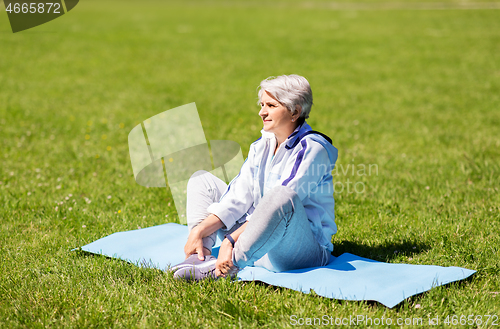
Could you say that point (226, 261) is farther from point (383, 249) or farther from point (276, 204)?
point (383, 249)

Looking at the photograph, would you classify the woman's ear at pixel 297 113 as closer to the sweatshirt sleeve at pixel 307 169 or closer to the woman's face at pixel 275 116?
the woman's face at pixel 275 116

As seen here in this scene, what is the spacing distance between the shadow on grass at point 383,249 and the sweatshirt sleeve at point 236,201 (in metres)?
0.96

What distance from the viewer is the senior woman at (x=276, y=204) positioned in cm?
303

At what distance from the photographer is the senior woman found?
303 centimetres

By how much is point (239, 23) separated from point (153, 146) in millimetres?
18470

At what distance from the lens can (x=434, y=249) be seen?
3865mm

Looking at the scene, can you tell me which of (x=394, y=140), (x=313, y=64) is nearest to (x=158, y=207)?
(x=394, y=140)

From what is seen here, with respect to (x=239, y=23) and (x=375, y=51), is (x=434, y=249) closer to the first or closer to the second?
(x=375, y=51)

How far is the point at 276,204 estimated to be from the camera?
117 inches

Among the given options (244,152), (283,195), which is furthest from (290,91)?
(244,152)

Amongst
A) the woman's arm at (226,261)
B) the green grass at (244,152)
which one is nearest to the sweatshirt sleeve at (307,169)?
the woman's arm at (226,261)

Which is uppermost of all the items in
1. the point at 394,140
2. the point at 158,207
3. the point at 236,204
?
the point at 236,204

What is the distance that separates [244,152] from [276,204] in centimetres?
409

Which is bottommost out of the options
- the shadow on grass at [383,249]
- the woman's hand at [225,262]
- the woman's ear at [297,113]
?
the shadow on grass at [383,249]
